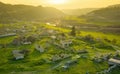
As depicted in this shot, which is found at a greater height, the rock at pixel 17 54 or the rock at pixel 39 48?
the rock at pixel 39 48

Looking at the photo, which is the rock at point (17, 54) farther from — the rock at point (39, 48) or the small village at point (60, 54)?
the rock at point (39, 48)

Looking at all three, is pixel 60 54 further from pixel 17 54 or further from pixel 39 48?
pixel 17 54

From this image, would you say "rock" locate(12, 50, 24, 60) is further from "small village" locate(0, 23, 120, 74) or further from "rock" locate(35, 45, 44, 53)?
"rock" locate(35, 45, 44, 53)

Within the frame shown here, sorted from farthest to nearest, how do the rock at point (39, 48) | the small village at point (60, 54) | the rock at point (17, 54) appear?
the rock at point (39, 48) < the rock at point (17, 54) < the small village at point (60, 54)

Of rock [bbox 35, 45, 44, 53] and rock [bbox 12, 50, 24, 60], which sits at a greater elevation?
rock [bbox 35, 45, 44, 53]

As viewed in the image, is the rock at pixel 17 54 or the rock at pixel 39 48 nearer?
the rock at pixel 17 54

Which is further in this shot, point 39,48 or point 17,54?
point 39,48

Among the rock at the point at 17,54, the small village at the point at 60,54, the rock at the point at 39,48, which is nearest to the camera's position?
the small village at the point at 60,54

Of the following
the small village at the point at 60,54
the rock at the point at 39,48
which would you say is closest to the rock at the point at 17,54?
the small village at the point at 60,54

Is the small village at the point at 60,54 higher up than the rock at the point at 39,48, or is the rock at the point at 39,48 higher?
the rock at the point at 39,48

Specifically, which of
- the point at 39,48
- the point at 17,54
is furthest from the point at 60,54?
Answer: the point at 17,54

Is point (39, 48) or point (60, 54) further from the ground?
point (39, 48)

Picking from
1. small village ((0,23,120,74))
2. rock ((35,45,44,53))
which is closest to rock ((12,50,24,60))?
small village ((0,23,120,74))
